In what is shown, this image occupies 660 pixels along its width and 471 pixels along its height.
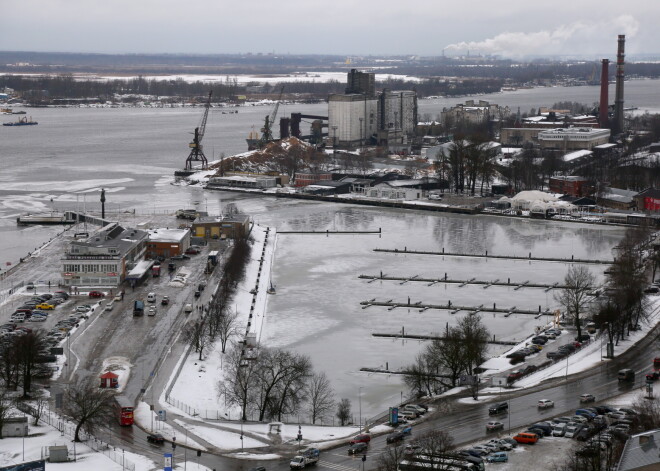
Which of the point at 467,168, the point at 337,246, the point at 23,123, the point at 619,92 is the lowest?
Result: the point at 337,246

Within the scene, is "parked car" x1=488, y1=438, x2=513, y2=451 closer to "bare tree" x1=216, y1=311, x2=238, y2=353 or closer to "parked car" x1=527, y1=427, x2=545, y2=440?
"parked car" x1=527, y1=427, x2=545, y2=440

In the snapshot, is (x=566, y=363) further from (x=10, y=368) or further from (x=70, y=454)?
(x=10, y=368)

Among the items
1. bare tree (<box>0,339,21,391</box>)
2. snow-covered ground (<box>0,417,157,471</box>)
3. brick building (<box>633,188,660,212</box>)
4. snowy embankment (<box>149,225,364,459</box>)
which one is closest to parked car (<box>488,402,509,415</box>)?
snowy embankment (<box>149,225,364,459</box>)

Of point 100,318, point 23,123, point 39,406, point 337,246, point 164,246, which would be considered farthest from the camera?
point 23,123

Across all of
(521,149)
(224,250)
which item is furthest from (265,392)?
(521,149)

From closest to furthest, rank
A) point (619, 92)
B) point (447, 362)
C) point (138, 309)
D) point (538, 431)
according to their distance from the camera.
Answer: point (538, 431) < point (447, 362) < point (138, 309) < point (619, 92)

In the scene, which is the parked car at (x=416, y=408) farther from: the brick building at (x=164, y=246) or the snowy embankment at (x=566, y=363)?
the brick building at (x=164, y=246)

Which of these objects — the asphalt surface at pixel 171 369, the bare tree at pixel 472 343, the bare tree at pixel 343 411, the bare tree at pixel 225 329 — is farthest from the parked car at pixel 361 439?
the bare tree at pixel 225 329

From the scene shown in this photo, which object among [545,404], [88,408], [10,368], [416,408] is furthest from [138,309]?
[545,404]
